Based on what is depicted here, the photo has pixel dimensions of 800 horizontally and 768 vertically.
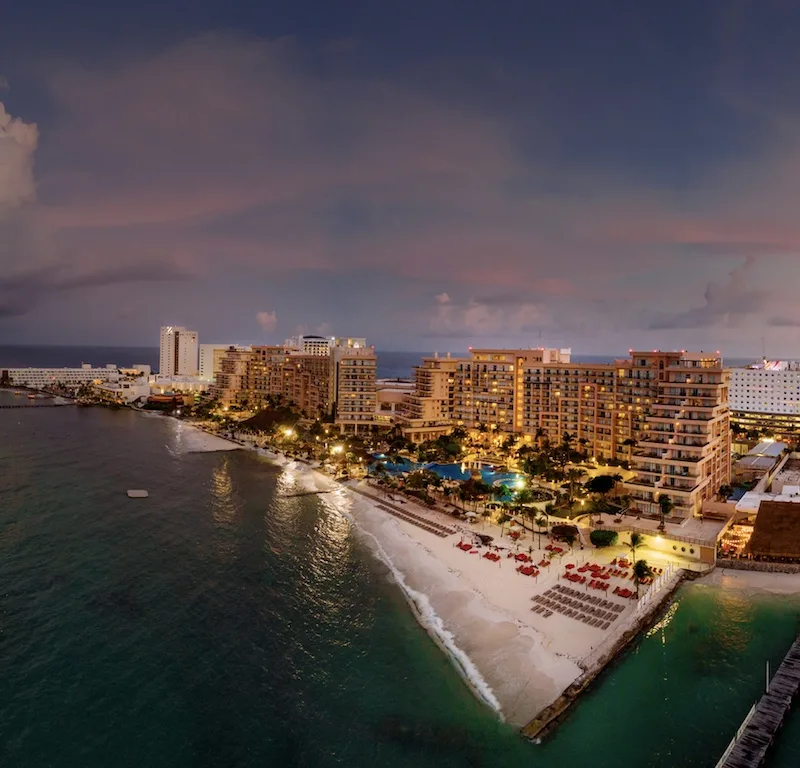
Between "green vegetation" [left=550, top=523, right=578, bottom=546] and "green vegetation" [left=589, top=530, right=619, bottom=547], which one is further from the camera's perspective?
"green vegetation" [left=550, top=523, right=578, bottom=546]

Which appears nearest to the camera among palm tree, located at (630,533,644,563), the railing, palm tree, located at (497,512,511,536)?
the railing

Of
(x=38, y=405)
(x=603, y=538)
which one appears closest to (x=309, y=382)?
(x=38, y=405)

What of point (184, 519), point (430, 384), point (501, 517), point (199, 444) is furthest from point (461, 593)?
point (199, 444)

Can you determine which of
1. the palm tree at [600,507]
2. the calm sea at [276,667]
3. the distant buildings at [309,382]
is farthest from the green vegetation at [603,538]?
the distant buildings at [309,382]

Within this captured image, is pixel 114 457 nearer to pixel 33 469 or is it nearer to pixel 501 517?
pixel 33 469

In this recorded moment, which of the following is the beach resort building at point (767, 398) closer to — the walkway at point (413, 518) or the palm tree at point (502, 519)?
the palm tree at point (502, 519)

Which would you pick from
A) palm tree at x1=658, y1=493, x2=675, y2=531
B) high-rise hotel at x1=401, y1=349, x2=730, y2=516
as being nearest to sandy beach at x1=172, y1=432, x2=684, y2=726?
palm tree at x1=658, y1=493, x2=675, y2=531

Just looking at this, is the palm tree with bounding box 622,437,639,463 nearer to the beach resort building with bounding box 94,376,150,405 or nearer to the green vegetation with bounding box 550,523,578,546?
the green vegetation with bounding box 550,523,578,546
